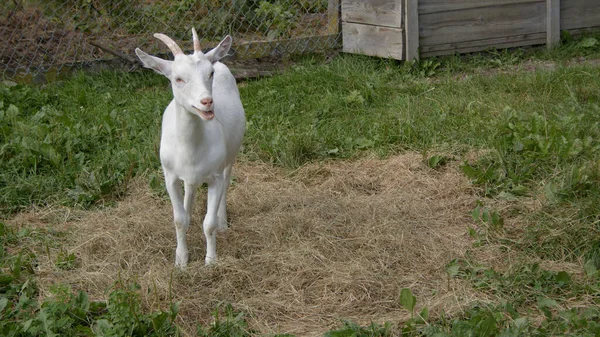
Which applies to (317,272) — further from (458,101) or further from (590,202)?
(458,101)

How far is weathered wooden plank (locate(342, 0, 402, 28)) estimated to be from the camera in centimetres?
823

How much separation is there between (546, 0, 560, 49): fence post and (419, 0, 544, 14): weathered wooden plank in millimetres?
419

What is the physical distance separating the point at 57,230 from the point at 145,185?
34.0 inches

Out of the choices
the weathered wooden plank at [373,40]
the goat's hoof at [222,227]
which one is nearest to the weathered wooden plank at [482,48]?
the weathered wooden plank at [373,40]

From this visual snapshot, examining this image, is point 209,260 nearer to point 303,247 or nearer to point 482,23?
point 303,247

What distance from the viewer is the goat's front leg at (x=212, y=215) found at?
15.2 feet

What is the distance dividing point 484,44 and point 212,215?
5.15 metres

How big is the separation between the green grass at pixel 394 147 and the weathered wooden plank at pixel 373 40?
0.50 feet

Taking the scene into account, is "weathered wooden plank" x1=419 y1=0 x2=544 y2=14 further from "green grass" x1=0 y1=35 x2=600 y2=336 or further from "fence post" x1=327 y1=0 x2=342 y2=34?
"fence post" x1=327 y1=0 x2=342 y2=34

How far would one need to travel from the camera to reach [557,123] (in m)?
6.12

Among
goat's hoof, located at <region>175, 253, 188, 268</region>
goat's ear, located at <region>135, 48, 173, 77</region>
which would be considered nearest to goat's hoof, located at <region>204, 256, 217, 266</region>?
goat's hoof, located at <region>175, 253, 188, 268</region>

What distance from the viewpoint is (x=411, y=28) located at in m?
8.22

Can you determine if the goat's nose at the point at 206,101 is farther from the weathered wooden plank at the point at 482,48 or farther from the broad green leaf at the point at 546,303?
the weathered wooden plank at the point at 482,48

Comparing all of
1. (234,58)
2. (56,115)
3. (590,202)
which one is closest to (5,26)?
(56,115)
